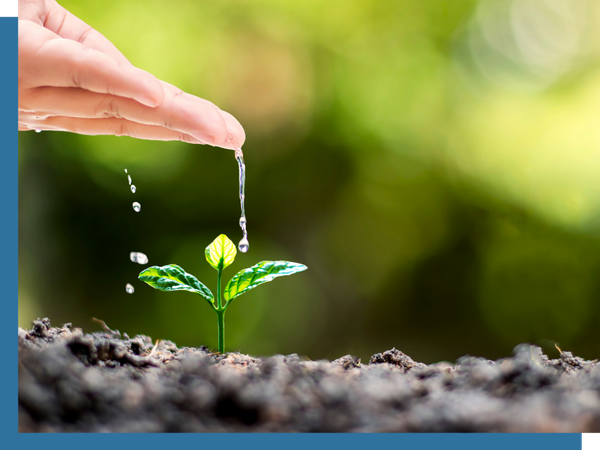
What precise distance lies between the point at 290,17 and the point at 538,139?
1.04 metres

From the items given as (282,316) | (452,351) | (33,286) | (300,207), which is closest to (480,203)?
(452,351)

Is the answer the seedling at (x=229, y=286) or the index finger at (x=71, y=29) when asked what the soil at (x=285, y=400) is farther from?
the index finger at (x=71, y=29)

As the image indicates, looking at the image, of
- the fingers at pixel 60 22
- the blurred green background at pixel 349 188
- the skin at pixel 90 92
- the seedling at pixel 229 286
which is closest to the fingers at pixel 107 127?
the skin at pixel 90 92

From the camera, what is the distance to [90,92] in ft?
2.11

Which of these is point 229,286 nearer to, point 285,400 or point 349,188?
point 285,400

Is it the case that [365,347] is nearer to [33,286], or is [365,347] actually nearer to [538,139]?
[538,139]

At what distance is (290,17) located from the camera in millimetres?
1618

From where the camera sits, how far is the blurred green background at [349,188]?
1.50 m

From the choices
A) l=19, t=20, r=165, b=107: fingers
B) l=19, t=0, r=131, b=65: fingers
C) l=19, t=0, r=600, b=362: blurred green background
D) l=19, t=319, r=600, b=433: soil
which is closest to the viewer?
l=19, t=319, r=600, b=433: soil

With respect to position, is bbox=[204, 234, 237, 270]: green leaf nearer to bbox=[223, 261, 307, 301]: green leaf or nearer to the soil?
bbox=[223, 261, 307, 301]: green leaf

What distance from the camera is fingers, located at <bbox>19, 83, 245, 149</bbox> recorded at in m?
0.64

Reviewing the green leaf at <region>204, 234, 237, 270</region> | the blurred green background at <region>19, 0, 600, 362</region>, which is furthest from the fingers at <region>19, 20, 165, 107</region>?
the blurred green background at <region>19, 0, 600, 362</region>

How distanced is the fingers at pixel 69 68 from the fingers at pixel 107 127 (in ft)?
0.60

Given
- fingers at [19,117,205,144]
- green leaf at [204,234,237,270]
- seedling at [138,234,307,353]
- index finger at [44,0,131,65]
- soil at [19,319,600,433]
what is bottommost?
soil at [19,319,600,433]
